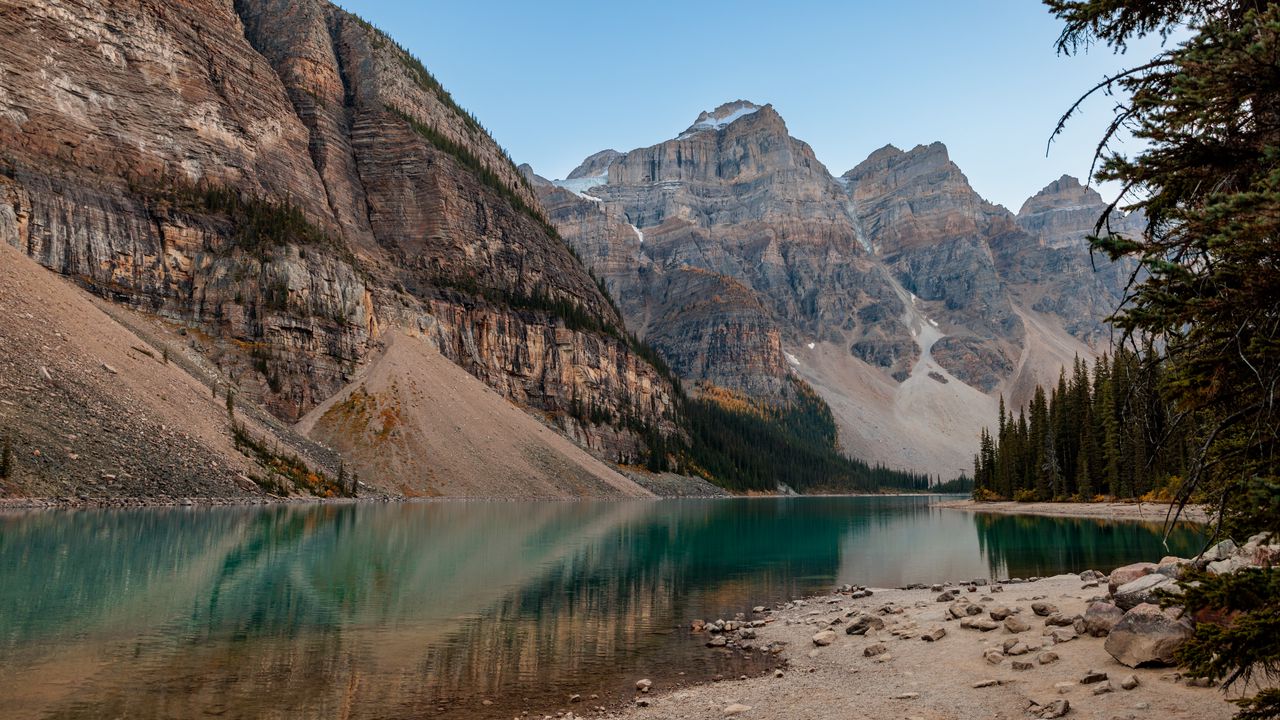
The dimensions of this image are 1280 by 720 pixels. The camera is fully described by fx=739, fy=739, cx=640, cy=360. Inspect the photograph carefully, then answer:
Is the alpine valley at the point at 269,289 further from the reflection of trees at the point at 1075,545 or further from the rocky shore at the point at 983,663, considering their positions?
the rocky shore at the point at 983,663

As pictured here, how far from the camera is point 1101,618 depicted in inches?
535

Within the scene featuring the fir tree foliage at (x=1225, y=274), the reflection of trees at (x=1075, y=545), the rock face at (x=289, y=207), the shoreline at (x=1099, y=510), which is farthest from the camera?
the rock face at (x=289, y=207)

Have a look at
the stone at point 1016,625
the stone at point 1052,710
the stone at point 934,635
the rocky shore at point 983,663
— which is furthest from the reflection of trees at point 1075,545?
the stone at point 1052,710

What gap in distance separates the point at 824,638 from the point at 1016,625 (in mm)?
4610

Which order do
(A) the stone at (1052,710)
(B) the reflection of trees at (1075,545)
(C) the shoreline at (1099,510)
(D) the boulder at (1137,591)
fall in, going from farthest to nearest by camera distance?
(C) the shoreline at (1099,510) < (B) the reflection of trees at (1075,545) < (D) the boulder at (1137,591) < (A) the stone at (1052,710)

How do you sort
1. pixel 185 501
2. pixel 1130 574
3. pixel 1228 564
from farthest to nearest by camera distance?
pixel 185 501
pixel 1130 574
pixel 1228 564

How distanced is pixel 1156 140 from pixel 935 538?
52.1m

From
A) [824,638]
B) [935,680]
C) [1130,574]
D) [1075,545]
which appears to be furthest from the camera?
[1075,545]

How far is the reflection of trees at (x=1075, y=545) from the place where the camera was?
111ft

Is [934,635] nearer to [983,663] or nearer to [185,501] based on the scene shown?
[983,663]

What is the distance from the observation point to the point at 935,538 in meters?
54.5

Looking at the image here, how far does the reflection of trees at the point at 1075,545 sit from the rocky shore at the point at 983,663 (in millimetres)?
12767

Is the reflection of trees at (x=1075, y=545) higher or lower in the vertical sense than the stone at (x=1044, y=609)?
lower

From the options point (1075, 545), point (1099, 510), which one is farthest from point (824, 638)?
point (1099, 510)
